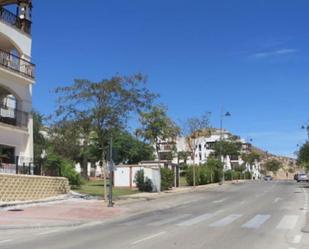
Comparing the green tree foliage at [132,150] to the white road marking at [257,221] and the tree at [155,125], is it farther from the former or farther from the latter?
the white road marking at [257,221]

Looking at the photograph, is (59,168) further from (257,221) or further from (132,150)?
(132,150)

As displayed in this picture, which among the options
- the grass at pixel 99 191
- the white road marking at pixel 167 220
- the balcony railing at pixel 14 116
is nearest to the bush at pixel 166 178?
the grass at pixel 99 191

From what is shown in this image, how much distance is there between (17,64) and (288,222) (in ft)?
74.8

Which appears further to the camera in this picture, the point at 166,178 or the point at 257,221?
the point at 166,178

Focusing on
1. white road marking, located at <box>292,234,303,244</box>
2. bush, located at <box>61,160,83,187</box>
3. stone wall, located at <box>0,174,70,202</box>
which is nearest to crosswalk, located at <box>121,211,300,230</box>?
white road marking, located at <box>292,234,303,244</box>

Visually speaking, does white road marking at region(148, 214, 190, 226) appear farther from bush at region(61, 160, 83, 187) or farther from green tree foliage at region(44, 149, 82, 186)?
bush at region(61, 160, 83, 187)

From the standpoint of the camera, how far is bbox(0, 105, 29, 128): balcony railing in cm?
3797

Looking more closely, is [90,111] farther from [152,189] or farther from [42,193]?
[152,189]

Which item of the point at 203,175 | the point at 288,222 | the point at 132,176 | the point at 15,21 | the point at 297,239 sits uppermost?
the point at 15,21

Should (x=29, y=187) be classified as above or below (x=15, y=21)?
below

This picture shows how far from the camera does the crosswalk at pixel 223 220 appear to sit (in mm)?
20534

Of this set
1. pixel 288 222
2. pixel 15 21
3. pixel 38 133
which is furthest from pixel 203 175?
pixel 288 222

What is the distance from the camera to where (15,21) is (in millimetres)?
39031

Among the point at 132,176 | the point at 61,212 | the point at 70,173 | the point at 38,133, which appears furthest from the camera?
the point at 38,133
